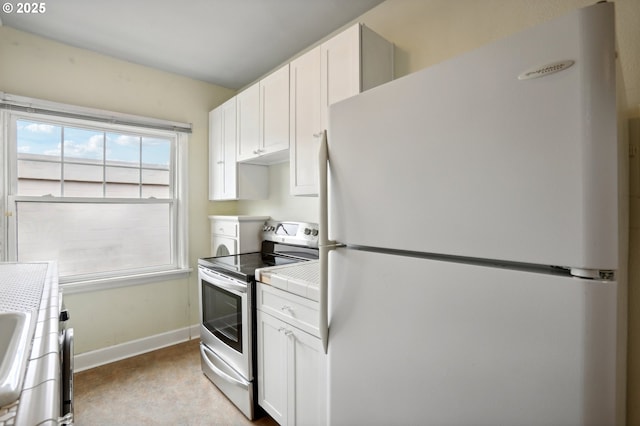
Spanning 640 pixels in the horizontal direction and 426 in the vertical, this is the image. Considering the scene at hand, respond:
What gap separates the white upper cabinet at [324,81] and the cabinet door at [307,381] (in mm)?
896

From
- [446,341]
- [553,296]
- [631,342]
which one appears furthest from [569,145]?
[631,342]

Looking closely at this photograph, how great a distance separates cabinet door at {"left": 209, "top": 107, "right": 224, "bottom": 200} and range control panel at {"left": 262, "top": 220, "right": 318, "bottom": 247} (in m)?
0.63

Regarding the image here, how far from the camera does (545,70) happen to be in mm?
604

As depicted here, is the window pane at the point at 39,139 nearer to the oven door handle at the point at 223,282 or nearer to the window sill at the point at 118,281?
the window sill at the point at 118,281

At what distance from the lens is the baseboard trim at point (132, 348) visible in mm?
2396

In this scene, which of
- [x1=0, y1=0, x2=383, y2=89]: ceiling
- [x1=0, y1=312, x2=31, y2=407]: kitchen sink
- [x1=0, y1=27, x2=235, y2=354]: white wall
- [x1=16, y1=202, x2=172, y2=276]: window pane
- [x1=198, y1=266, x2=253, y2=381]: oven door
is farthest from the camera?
[x1=16, y1=202, x2=172, y2=276]: window pane

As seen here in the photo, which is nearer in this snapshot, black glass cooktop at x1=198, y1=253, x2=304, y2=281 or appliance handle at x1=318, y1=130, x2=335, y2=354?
appliance handle at x1=318, y1=130, x2=335, y2=354

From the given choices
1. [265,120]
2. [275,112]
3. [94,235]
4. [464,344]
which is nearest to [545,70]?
[464,344]

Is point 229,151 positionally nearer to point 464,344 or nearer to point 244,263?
point 244,263

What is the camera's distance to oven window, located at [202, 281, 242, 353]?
1.85 meters

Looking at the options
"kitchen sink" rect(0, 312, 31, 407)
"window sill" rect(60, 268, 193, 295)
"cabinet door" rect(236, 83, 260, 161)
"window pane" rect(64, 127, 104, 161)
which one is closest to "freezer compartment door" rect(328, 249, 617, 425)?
"kitchen sink" rect(0, 312, 31, 407)

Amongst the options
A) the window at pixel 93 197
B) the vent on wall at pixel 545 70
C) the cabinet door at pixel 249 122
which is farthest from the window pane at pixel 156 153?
the vent on wall at pixel 545 70

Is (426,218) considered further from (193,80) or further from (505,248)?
(193,80)

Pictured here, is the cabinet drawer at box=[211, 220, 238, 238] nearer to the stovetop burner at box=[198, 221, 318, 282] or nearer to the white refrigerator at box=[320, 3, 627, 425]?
the stovetop burner at box=[198, 221, 318, 282]
